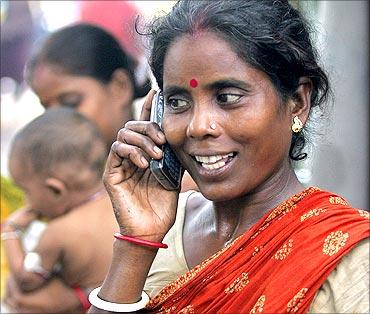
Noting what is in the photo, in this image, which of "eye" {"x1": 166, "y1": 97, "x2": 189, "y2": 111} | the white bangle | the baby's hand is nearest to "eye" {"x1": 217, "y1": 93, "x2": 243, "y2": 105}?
"eye" {"x1": 166, "y1": 97, "x2": 189, "y2": 111}

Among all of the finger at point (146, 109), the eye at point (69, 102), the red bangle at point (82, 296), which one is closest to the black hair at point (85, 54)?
the eye at point (69, 102)

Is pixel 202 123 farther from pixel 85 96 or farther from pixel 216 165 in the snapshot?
pixel 85 96

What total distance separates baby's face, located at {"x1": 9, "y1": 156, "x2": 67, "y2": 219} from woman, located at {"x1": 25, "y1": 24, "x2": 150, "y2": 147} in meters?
0.50

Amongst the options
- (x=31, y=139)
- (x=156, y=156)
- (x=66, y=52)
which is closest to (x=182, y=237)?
(x=156, y=156)

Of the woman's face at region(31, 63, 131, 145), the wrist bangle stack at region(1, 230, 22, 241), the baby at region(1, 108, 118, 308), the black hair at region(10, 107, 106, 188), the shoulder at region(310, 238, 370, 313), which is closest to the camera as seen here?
the shoulder at region(310, 238, 370, 313)

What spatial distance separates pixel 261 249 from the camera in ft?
9.07

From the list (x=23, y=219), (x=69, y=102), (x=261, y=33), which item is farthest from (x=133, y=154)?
(x=69, y=102)

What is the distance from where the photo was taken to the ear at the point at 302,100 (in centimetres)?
291

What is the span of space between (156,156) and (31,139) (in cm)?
229

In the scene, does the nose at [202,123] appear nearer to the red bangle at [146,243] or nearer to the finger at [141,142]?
the finger at [141,142]

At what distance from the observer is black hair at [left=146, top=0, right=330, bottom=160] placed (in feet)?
9.13

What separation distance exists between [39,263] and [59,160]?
0.52 meters

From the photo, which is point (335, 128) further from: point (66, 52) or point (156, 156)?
point (156, 156)

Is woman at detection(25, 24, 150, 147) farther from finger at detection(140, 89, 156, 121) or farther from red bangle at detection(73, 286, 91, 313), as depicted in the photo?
finger at detection(140, 89, 156, 121)
